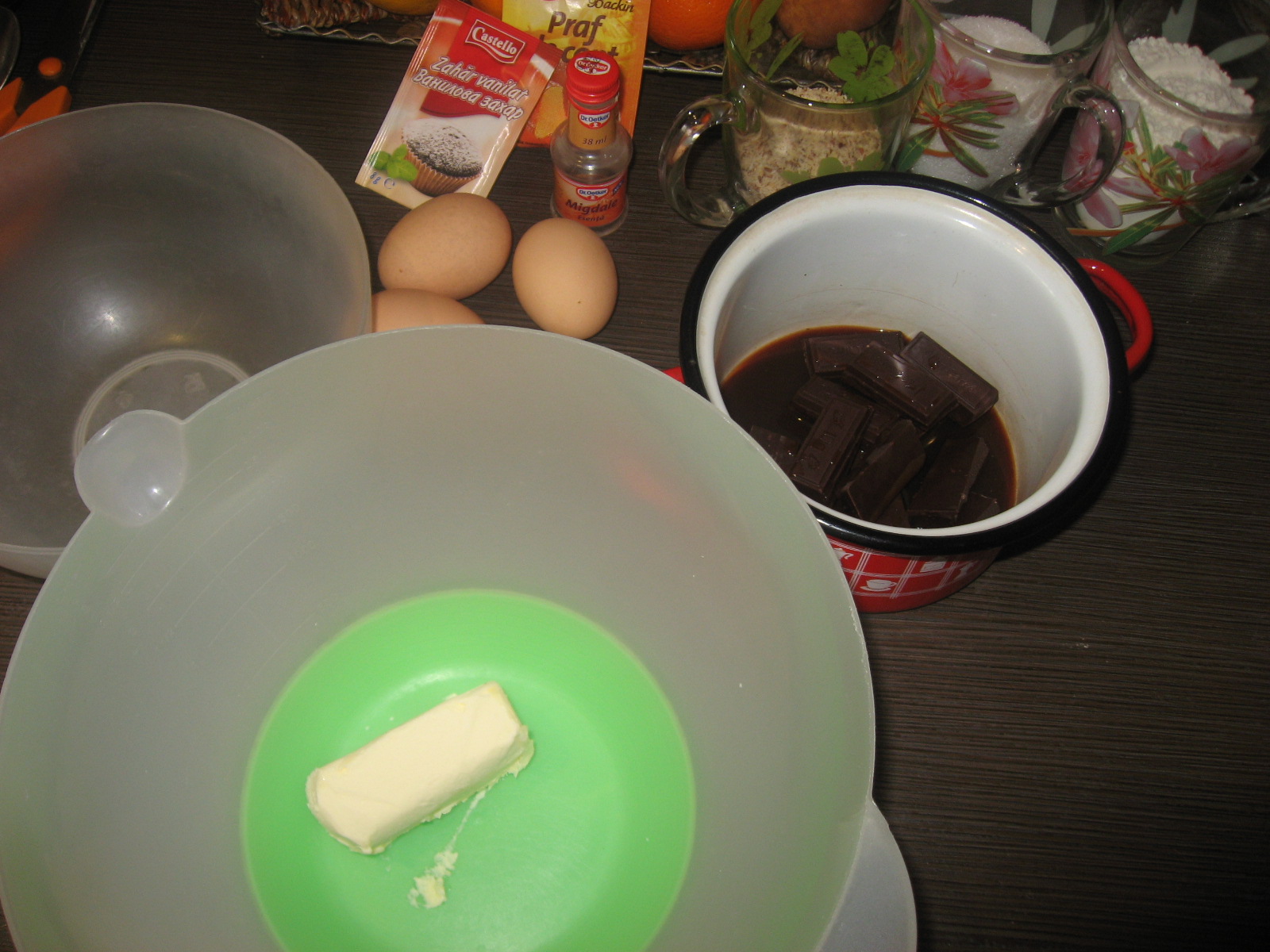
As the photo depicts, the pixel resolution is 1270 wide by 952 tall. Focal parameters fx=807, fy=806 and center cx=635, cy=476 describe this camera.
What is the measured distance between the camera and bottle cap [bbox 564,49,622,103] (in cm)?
70

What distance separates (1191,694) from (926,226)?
442 mm

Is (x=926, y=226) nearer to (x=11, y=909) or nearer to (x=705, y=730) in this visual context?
(x=705, y=730)

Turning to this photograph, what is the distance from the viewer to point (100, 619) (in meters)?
0.48

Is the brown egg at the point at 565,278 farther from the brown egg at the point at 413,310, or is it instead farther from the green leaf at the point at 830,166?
the green leaf at the point at 830,166

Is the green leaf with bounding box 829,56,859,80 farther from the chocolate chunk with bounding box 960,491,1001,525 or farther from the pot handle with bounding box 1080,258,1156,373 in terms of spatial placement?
the chocolate chunk with bounding box 960,491,1001,525

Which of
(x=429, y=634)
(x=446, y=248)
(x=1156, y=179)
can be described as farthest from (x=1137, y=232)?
(x=429, y=634)

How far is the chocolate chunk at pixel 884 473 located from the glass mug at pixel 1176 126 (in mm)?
378

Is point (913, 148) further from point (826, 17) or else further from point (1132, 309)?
point (1132, 309)

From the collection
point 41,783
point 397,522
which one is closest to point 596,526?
point 397,522

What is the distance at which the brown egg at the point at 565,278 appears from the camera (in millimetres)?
728

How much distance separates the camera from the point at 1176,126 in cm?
73

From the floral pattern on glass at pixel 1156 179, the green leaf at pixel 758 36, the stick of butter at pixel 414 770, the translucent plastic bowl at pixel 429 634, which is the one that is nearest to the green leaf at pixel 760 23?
the green leaf at pixel 758 36

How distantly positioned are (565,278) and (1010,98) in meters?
0.44

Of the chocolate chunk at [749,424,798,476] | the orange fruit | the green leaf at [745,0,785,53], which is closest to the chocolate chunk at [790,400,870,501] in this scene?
the chocolate chunk at [749,424,798,476]
